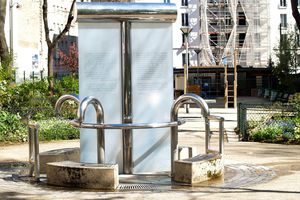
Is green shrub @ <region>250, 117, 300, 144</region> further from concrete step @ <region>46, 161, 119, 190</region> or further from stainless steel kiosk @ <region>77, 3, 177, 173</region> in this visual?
concrete step @ <region>46, 161, 119, 190</region>

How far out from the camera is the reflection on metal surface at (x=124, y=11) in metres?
9.98

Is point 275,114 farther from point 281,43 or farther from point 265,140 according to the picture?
point 281,43

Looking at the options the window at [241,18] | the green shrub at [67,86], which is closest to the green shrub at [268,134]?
the green shrub at [67,86]

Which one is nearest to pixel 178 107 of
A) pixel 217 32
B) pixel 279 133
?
pixel 279 133

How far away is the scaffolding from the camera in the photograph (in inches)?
2591

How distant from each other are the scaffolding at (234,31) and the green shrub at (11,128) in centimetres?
4682

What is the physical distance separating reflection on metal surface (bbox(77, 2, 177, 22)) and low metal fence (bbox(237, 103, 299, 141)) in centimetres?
783

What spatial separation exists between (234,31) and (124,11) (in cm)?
5633

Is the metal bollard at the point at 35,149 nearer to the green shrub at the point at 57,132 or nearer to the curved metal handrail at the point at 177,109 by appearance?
the curved metal handrail at the point at 177,109

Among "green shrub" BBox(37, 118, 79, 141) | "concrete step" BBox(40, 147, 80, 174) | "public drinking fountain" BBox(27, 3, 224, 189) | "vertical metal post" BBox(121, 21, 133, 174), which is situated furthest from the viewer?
"green shrub" BBox(37, 118, 79, 141)

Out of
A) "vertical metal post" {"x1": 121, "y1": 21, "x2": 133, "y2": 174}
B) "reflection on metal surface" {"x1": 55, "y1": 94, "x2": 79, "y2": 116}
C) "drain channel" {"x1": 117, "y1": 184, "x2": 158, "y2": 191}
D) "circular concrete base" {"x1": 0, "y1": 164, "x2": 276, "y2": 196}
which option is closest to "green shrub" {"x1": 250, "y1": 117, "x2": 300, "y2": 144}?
"circular concrete base" {"x1": 0, "y1": 164, "x2": 276, "y2": 196}

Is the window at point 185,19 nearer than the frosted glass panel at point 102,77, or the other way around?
the frosted glass panel at point 102,77

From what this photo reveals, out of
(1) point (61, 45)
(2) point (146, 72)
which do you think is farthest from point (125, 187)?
(1) point (61, 45)

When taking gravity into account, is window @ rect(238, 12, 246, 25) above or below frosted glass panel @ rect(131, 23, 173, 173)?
above
